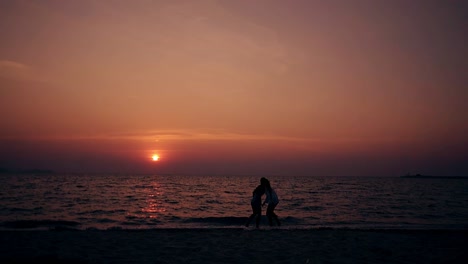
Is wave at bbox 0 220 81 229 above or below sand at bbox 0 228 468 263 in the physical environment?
below

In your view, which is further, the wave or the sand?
the wave

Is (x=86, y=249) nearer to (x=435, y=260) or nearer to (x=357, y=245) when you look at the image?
(x=357, y=245)

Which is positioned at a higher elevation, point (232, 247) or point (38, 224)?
point (232, 247)

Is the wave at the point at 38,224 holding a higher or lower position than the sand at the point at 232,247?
lower

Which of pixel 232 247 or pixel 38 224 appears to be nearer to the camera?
pixel 232 247

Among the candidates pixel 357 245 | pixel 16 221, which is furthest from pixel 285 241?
pixel 16 221

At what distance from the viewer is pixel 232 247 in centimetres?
1150

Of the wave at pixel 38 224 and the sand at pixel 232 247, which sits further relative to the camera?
the wave at pixel 38 224

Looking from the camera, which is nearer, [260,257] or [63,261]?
[63,261]

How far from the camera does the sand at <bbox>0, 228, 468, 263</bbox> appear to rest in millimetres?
9742

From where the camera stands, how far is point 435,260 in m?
9.76

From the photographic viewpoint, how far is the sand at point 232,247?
9.74m

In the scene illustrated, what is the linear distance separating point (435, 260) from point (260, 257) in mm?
4902

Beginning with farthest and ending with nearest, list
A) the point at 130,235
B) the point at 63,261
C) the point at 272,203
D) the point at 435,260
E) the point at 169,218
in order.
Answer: the point at 169,218
the point at 272,203
the point at 130,235
the point at 435,260
the point at 63,261
